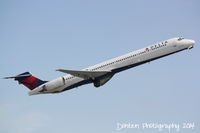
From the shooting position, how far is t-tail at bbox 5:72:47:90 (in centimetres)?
4728

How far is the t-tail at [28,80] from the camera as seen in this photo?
4728cm

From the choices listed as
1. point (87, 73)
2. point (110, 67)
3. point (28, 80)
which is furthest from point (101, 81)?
point (28, 80)

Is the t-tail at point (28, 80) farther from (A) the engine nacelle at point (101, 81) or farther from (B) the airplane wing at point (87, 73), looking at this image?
(A) the engine nacelle at point (101, 81)

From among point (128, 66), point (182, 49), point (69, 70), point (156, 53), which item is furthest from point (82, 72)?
point (182, 49)

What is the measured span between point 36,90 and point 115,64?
11.2 m

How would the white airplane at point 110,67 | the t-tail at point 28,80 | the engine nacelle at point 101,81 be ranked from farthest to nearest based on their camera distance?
1. the t-tail at point 28,80
2. the engine nacelle at point 101,81
3. the white airplane at point 110,67

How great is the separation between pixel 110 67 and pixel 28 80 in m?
12.1

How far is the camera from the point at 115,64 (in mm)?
42625

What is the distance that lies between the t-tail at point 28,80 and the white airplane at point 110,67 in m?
1.47

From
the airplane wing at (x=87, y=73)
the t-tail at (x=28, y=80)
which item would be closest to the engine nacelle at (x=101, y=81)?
the airplane wing at (x=87, y=73)

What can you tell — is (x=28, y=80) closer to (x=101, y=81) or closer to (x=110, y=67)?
(x=101, y=81)

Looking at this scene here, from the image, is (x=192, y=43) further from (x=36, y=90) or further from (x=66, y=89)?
(x=36, y=90)

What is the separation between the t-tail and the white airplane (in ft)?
4.83

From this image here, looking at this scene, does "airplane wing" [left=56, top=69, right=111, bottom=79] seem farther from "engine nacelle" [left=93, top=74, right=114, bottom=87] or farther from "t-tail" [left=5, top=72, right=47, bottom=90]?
"t-tail" [left=5, top=72, right=47, bottom=90]
